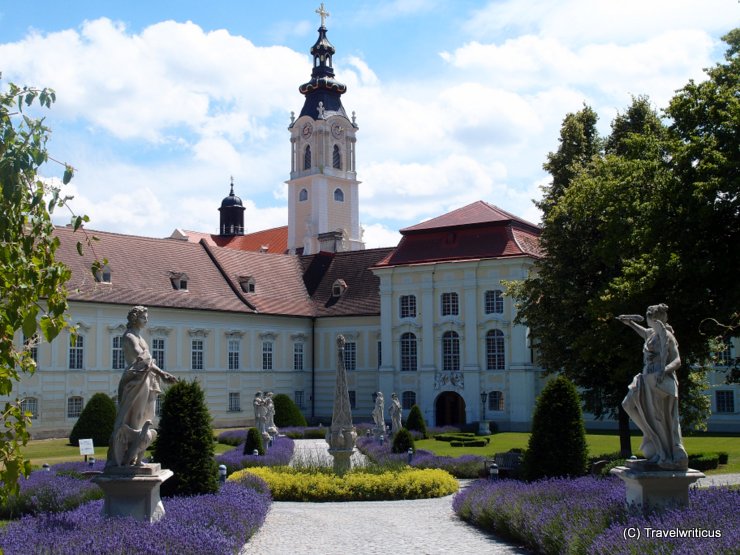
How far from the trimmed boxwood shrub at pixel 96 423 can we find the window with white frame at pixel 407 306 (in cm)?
1723

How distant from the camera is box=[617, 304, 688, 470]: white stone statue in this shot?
→ 10484mm

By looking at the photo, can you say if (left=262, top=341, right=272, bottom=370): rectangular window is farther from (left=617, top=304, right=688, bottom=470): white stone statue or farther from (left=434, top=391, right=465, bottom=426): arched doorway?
(left=617, top=304, right=688, bottom=470): white stone statue

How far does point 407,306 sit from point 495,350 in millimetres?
5602

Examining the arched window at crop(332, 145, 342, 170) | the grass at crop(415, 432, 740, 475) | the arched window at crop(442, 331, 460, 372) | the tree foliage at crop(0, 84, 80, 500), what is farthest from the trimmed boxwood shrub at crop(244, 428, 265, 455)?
the arched window at crop(332, 145, 342, 170)

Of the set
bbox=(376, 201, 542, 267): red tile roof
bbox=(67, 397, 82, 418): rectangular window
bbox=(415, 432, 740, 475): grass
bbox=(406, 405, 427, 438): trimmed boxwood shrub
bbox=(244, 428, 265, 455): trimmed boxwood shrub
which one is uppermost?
bbox=(376, 201, 542, 267): red tile roof

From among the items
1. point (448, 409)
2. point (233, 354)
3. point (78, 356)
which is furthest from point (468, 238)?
point (78, 356)

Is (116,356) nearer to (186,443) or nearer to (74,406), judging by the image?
(74,406)

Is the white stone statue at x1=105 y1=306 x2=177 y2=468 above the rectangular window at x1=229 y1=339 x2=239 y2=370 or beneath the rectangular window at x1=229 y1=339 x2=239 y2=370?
beneath

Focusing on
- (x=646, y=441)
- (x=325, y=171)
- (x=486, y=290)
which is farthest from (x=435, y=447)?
(x=325, y=171)

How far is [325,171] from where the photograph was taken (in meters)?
75.8

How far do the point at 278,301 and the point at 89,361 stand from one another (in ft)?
40.4

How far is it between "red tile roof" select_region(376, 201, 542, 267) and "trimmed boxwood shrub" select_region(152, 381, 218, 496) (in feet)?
92.6

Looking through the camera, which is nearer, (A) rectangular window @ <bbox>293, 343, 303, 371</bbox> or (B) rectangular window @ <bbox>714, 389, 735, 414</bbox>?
(B) rectangular window @ <bbox>714, 389, 735, 414</bbox>

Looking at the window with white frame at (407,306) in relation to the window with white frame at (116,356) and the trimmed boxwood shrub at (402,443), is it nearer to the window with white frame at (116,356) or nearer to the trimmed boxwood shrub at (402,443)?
the window with white frame at (116,356)
